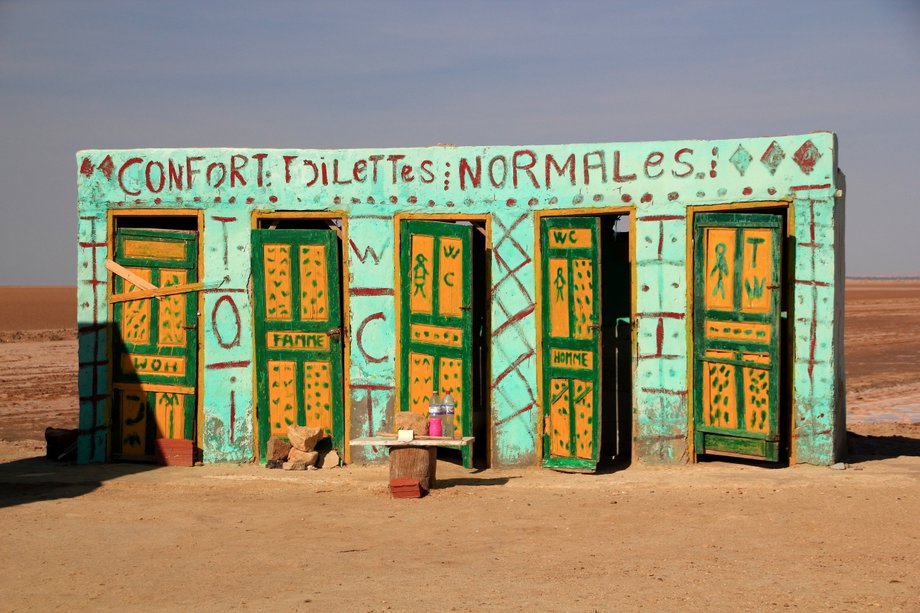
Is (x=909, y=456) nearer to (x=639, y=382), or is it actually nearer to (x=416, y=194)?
(x=639, y=382)

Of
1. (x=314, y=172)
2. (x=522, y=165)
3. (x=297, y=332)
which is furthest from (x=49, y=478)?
(x=522, y=165)

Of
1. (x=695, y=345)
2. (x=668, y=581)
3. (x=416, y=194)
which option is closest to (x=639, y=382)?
(x=695, y=345)

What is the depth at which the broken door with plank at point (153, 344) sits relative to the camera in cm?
1179

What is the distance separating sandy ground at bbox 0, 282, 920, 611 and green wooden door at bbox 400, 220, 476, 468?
29.7 inches

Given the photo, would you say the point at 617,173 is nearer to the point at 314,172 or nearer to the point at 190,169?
the point at 314,172

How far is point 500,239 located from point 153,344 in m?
3.55

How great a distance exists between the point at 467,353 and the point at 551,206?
5.08 feet

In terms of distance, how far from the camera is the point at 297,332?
11602mm

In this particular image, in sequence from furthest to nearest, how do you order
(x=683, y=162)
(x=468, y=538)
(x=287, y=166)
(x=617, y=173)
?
(x=287, y=166) → (x=617, y=173) → (x=683, y=162) → (x=468, y=538)

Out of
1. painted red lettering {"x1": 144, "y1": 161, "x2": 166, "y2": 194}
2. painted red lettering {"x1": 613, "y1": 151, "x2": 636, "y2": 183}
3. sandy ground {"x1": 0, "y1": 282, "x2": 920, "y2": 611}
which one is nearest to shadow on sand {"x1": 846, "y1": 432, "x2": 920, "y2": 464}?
sandy ground {"x1": 0, "y1": 282, "x2": 920, "y2": 611}

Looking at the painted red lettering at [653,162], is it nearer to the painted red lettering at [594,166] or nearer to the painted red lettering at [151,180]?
the painted red lettering at [594,166]

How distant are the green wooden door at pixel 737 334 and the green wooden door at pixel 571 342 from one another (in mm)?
916

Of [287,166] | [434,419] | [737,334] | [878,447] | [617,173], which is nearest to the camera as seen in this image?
[434,419]

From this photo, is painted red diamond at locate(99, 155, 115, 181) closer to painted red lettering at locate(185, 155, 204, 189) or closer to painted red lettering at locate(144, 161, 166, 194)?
painted red lettering at locate(144, 161, 166, 194)
